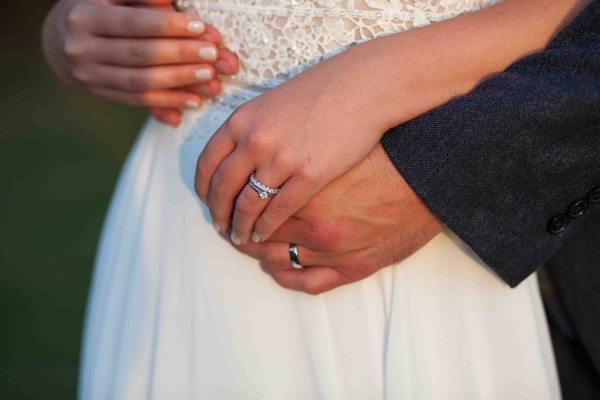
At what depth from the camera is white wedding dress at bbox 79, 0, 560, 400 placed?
103 cm

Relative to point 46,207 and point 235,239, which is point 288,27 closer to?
point 235,239

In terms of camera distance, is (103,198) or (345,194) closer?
(345,194)

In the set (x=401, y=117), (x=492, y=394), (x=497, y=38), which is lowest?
(x=492, y=394)

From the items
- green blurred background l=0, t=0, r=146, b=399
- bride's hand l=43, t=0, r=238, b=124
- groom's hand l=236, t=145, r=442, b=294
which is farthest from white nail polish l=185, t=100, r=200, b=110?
green blurred background l=0, t=0, r=146, b=399

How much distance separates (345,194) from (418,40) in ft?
0.84

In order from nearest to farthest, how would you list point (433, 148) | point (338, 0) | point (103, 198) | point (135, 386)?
point (433, 148) → point (338, 0) → point (135, 386) → point (103, 198)

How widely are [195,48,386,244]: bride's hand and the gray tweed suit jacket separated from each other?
0.07 m

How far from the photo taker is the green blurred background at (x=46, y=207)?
351 cm

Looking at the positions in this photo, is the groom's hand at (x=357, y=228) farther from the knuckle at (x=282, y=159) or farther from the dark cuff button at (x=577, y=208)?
the dark cuff button at (x=577, y=208)

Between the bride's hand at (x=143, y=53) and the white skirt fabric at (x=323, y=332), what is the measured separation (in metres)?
0.09

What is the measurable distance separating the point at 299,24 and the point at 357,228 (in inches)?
14.7

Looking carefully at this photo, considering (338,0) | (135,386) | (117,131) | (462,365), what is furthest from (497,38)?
(117,131)

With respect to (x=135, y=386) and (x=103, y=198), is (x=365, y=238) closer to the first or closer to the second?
(x=135, y=386)

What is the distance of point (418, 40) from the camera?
917 mm
